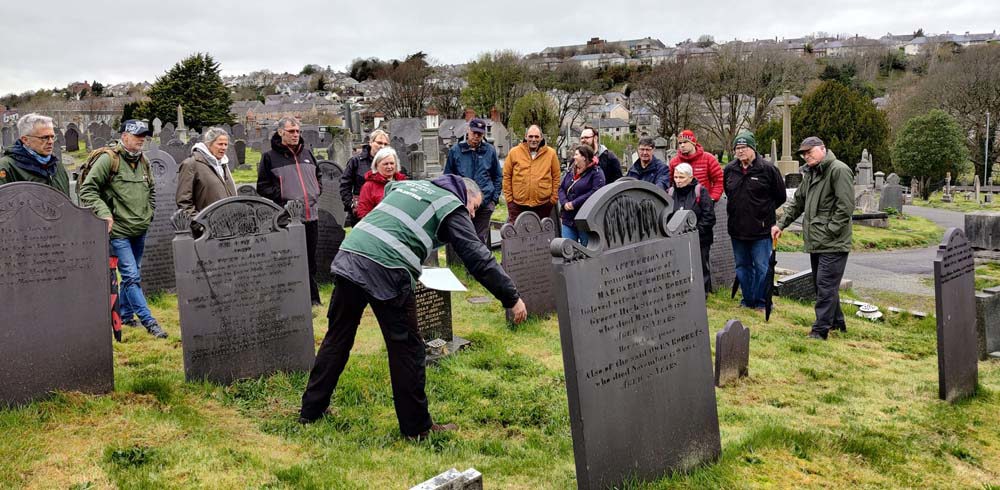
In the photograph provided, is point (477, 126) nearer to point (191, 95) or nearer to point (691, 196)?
point (691, 196)

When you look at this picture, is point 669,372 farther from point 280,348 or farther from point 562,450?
point 280,348

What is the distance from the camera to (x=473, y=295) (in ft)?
30.1

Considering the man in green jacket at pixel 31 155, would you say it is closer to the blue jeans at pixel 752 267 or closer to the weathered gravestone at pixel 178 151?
the blue jeans at pixel 752 267

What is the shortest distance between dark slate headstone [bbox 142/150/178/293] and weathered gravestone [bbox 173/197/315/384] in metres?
3.42

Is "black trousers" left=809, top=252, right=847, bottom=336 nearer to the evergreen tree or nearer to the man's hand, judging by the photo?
the man's hand

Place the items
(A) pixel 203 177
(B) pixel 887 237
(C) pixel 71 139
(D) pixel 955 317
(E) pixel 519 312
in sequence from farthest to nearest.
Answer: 1. (C) pixel 71 139
2. (B) pixel 887 237
3. (A) pixel 203 177
4. (D) pixel 955 317
5. (E) pixel 519 312

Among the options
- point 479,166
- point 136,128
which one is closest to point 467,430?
point 136,128

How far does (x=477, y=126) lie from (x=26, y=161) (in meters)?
4.66

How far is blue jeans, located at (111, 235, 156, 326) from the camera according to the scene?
6637 millimetres

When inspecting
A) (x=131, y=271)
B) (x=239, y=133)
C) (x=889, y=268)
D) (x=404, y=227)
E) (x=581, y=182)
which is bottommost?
(x=889, y=268)

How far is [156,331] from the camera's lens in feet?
22.5

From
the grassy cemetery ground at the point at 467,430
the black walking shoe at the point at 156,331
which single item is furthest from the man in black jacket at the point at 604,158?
the black walking shoe at the point at 156,331

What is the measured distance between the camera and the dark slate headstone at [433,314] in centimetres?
655

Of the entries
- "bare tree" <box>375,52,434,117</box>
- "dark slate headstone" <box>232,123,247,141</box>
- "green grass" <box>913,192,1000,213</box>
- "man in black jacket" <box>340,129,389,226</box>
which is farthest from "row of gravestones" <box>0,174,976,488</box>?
"bare tree" <box>375,52,434,117</box>
